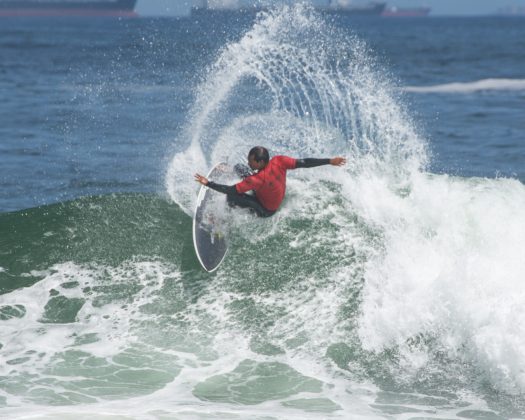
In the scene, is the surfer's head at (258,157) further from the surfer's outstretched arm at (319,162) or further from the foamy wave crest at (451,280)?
the foamy wave crest at (451,280)

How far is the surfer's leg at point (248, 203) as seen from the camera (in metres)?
11.2

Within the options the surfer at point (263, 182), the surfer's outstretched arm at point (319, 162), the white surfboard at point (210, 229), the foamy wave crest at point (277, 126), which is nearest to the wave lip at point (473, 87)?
the foamy wave crest at point (277, 126)

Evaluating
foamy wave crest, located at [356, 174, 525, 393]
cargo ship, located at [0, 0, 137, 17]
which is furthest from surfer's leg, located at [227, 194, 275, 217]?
cargo ship, located at [0, 0, 137, 17]

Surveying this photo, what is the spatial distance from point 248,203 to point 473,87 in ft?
99.9

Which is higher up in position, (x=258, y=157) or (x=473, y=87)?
(x=473, y=87)

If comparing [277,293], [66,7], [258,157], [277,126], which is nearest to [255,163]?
[258,157]

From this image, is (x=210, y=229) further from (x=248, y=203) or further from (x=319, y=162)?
(x=319, y=162)

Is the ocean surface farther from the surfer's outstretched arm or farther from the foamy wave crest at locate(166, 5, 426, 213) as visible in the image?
the surfer's outstretched arm

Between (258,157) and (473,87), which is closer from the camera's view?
(258,157)

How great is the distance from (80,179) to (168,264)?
27.7 feet

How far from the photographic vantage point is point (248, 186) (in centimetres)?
1067

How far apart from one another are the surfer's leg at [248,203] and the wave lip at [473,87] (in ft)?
89.6

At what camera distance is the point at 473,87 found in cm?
3916

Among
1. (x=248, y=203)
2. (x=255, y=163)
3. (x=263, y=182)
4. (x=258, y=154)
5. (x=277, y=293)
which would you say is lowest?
(x=277, y=293)
